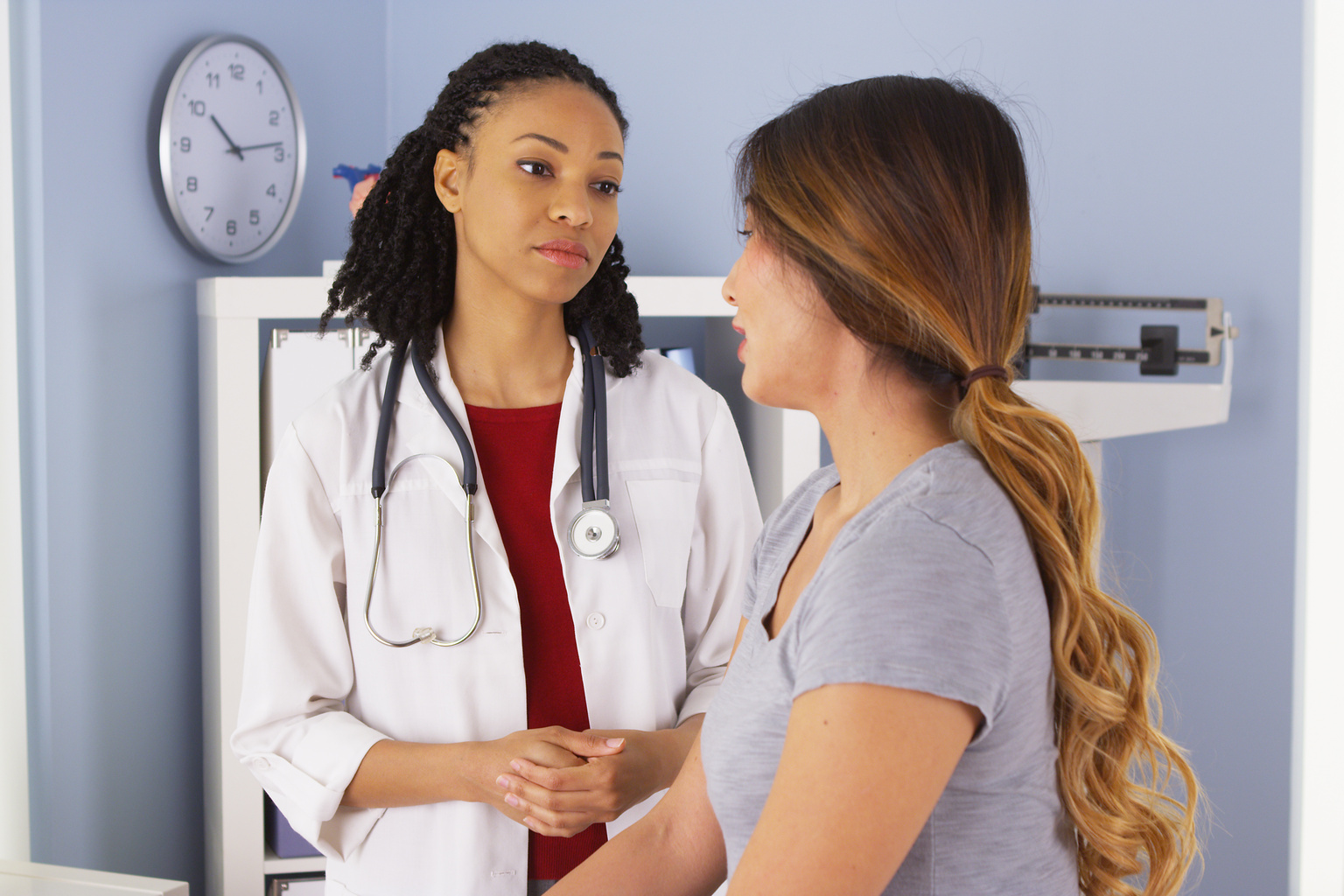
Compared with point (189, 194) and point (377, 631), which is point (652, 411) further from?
point (189, 194)

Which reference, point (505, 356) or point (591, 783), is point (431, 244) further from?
point (591, 783)

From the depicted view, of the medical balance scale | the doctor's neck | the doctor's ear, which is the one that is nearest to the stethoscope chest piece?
the doctor's neck

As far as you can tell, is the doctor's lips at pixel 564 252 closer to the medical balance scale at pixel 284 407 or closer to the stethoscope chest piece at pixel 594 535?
the stethoscope chest piece at pixel 594 535

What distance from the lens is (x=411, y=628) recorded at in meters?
1.20

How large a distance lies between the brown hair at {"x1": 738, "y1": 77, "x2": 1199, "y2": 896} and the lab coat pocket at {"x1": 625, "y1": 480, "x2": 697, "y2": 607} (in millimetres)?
508

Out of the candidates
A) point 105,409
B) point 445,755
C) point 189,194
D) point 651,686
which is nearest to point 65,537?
point 105,409

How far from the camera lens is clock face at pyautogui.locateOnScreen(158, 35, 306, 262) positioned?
1896mm

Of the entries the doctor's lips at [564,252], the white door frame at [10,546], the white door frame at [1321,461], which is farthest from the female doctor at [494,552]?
the white door frame at [1321,461]

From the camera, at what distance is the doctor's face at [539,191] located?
1237 mm

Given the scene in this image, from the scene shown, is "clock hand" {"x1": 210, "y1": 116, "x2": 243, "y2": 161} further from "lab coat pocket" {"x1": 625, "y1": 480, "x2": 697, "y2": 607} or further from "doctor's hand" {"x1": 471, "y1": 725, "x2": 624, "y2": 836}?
"doctor's hand" {"x1": 471, "y1": 725, "x2": 624, "y2": 836}

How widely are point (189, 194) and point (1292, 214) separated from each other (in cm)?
213

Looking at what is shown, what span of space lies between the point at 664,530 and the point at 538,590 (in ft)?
0.54

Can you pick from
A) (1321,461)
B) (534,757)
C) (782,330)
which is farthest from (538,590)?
(1321,461)

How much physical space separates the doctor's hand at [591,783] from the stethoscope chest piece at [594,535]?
20cm
